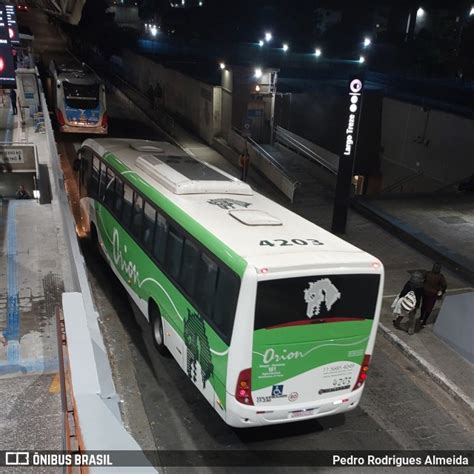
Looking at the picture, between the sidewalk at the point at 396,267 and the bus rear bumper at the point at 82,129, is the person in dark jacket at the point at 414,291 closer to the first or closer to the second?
the sidewalk at the point at 396,267

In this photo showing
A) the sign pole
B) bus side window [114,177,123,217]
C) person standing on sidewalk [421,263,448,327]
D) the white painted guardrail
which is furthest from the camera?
the sign pole

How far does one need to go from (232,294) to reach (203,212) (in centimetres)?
214

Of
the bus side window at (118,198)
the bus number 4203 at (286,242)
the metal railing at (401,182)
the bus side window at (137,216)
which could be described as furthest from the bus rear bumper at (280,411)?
the metal railing at (401,182)

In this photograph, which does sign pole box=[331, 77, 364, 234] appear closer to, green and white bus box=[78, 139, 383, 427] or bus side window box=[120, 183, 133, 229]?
green and white bus box=[78, 139, 383, 427]

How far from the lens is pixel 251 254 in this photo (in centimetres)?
686

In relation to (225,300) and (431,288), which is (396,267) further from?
(225,300)

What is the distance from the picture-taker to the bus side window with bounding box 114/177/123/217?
38.0 feet

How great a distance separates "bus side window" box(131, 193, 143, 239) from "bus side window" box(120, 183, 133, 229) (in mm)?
237

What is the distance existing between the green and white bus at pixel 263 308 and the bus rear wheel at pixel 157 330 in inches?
8.9

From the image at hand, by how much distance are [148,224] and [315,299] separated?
426 cm

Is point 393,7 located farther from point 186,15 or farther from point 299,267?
point 299,267

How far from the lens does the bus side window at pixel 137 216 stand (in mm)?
10398

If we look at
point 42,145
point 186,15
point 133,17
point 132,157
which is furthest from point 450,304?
point 133,17

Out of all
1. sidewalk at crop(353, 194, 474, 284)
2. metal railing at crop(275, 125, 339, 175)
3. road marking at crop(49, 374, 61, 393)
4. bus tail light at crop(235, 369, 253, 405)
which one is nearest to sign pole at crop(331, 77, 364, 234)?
sidewalk at crop(353, 194, 474, 284)
